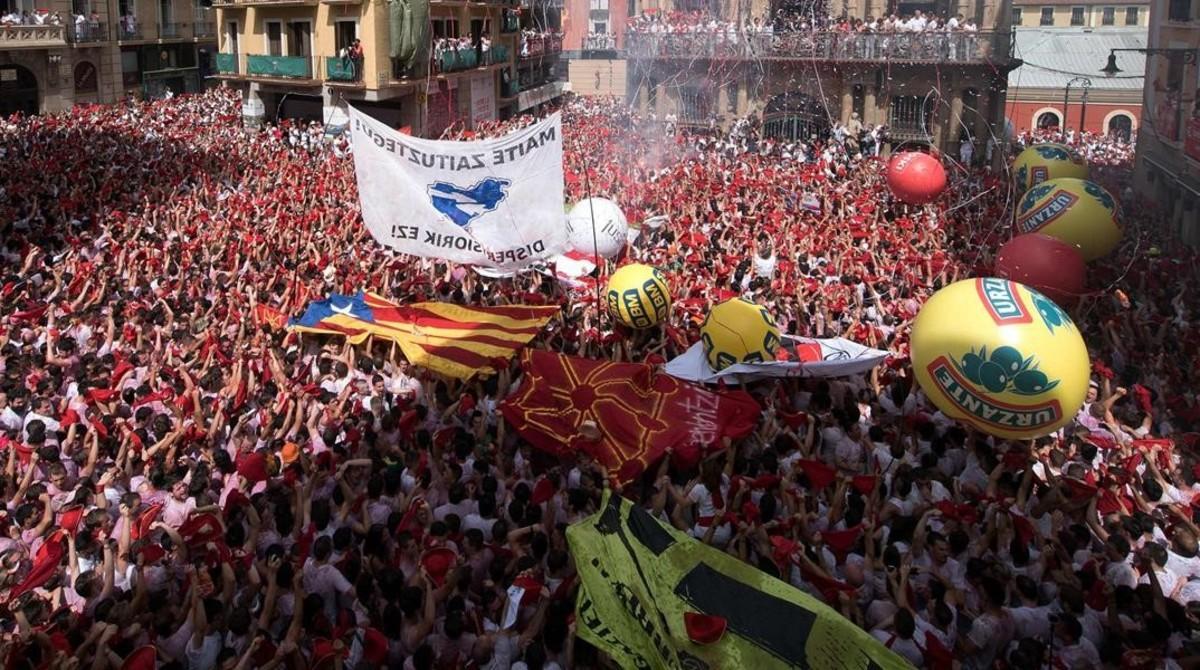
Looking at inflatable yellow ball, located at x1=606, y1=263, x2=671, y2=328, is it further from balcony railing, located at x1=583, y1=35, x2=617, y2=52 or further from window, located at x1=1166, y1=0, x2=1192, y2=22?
balcony railing, located at x1=583, y1=35, x2=617, y2=52

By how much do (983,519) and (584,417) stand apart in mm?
2870

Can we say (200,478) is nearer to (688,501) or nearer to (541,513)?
(541,513)

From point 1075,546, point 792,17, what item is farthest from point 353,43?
point 1075,546

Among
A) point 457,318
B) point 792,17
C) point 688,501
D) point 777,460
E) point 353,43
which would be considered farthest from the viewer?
point 792,17

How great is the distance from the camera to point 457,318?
9.05m

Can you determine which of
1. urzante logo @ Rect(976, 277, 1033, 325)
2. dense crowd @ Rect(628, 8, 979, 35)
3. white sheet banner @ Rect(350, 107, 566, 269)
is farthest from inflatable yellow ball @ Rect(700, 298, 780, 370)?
dense crowd @ Rect(628, 8, 979, 35)

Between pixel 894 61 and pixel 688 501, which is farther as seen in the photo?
pixel 894 61

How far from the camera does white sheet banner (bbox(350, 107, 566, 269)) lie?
8578 millimetres

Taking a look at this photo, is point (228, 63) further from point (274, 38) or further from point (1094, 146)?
point (1094, 146)

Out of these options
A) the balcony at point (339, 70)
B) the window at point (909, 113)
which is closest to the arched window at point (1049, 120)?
the window at point (909, 113)

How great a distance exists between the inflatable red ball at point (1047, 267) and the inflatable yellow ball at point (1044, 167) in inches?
175

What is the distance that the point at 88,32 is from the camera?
28.9 meters

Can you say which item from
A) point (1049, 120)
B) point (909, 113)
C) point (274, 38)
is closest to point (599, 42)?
point (1049, 120)

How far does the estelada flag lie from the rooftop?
3257 cm
